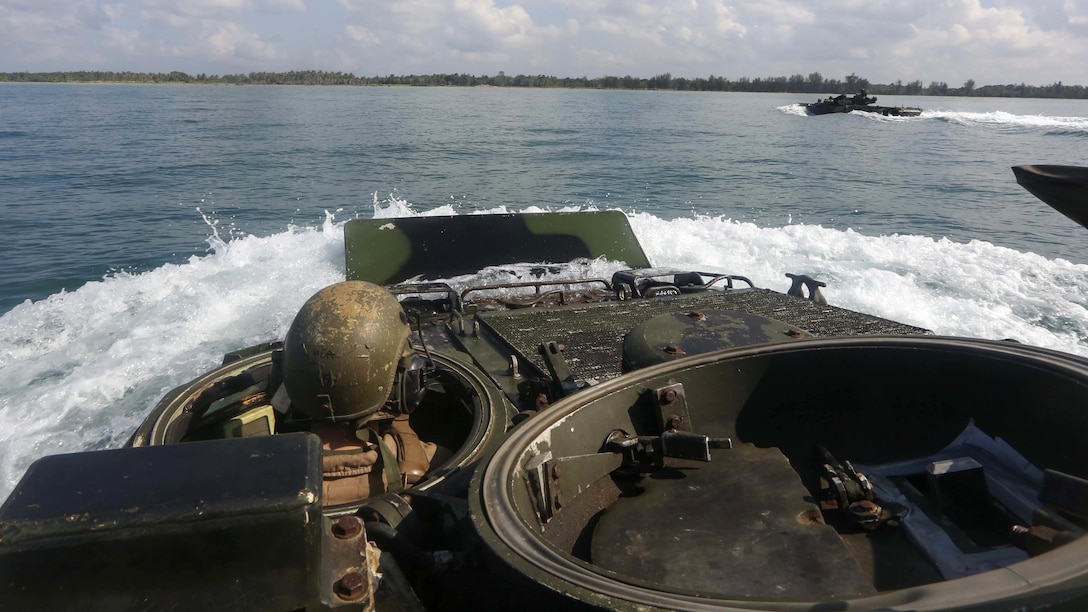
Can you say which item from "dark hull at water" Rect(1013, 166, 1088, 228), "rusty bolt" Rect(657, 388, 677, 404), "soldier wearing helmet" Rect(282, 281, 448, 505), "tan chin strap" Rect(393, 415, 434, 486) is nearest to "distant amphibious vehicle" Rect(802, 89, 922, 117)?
"tan chin strap" Rect(393, 415, 434, 486)

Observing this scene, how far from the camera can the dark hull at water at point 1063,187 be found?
181 cm

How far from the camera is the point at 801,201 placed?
22.8 meters

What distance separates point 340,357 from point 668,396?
1619 millimetres

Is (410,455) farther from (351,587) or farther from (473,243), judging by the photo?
(473,243)

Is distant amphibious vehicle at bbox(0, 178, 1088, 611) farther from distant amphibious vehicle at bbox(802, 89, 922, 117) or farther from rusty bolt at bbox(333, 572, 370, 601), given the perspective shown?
distant amphibious vehicle at bbox(802, 89, 922, 117)

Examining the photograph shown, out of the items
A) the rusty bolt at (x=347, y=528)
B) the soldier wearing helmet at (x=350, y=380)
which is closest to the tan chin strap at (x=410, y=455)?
the soldier wearing helmet at (x=350, y=380)

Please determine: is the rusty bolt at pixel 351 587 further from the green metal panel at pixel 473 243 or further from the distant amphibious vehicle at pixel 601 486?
the green metal panel at pixel 473 243

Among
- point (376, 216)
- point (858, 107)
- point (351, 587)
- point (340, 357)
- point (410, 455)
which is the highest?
point (858, 107)

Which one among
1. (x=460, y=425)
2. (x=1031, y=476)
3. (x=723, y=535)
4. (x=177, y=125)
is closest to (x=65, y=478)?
(x=723, y=535)

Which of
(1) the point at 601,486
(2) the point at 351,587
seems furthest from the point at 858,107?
(2) the point at 351,587

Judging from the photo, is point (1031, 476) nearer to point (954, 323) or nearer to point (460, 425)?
point (460, 425)

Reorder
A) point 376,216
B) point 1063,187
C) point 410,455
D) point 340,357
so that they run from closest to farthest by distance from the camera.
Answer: point 1063,187 → point 340,357 → point 410,455 → point 376,216

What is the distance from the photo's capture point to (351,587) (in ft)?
5.55

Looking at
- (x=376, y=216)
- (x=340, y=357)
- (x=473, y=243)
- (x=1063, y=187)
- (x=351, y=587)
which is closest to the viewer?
(x=351, y=587)
